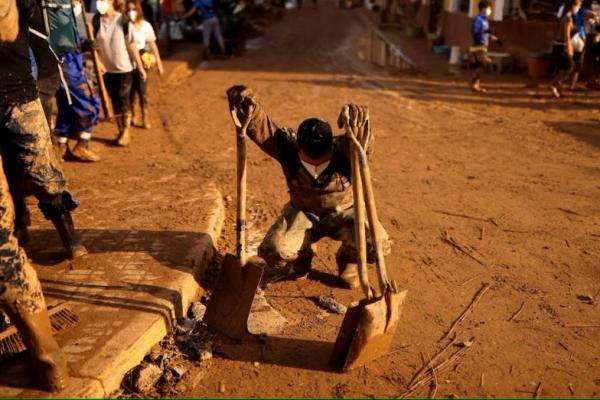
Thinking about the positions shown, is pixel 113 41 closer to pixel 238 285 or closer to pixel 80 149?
pixel 80 149

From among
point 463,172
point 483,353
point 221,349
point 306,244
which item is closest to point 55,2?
point 306,244

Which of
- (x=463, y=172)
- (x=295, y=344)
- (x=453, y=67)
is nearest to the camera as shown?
(x=295, y=344)

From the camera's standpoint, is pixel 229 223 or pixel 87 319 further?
pixel 229 223

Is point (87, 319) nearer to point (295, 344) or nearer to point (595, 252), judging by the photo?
point (295, 344)

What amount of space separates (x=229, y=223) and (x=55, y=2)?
278 centimetres

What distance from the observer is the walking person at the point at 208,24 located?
48.6 feet

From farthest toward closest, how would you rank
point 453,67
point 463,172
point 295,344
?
point 453,67 < point 463,172 < point 295,344

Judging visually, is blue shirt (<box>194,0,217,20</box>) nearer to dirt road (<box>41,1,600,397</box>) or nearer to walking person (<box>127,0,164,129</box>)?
dirt road (<box>41,1,600,397</box>)

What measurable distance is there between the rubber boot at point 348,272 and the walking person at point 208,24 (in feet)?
39.1

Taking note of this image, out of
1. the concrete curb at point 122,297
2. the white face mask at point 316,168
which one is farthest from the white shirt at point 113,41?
the white face mask at point 316,168

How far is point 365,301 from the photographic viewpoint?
3.16m

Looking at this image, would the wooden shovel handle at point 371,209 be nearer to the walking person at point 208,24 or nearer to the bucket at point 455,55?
the walking person at point 208,24

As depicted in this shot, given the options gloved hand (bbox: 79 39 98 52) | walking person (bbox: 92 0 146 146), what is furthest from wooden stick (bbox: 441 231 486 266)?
walking person (bbox: 92 0 146 146)

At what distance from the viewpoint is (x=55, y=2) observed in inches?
226
